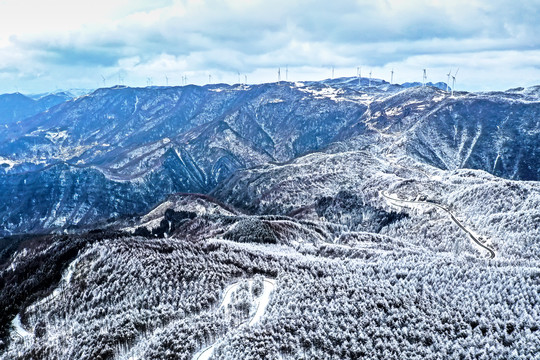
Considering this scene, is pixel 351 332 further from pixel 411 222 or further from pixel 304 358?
pixel 411 222

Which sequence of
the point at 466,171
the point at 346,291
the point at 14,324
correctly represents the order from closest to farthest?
the point at 346,291 → the point at 14,324 → the point at 466,171

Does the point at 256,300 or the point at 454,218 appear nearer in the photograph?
the point at 256,300

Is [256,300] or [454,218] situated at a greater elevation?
[256,300]

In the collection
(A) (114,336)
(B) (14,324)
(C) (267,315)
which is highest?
(C) (267,315)

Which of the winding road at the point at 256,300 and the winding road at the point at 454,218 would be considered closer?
the winding road at the point at 256,300

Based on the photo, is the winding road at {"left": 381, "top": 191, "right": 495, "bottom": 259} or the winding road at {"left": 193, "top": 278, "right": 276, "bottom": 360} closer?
the winding road at {"left": 193, "top": 278, "right": 276, "bottom": 360}

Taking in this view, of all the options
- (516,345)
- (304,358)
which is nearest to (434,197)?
(516,345)

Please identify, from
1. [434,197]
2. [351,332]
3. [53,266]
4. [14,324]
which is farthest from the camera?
[434,197]

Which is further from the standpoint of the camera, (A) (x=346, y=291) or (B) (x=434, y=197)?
(B) (x=434, y=197)
